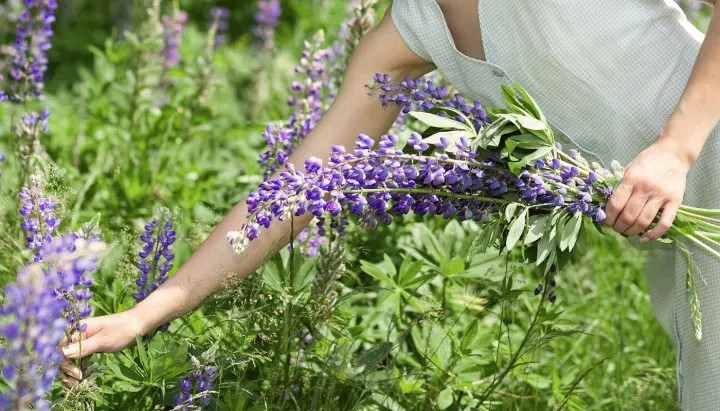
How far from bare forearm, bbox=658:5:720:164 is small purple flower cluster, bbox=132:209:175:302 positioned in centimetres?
101

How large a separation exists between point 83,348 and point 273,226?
1.55 feet

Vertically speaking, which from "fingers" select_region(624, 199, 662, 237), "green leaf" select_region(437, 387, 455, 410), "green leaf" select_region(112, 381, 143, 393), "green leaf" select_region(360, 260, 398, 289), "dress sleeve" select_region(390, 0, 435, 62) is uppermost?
"dress sleeve" select_region(390, 0, 435, 62)

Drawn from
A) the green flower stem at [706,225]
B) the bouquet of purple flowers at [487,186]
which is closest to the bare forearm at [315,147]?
the bouquet of purple flowers at [487,186]

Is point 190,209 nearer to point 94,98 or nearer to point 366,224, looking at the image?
point 94,98

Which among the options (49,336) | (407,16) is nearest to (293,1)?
(407,16)

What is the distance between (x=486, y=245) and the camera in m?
1.84

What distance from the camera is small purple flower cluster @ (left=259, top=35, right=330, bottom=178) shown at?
8.11 ft

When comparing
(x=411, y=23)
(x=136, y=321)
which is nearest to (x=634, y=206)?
(x=411, y=23)

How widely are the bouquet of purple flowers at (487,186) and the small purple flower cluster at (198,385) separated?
0.24 metres

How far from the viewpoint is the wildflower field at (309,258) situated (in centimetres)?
178

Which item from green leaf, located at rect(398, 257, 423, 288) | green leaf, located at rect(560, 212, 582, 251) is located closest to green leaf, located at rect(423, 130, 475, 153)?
green leaf, located at rect(560, 212, 582, 251)

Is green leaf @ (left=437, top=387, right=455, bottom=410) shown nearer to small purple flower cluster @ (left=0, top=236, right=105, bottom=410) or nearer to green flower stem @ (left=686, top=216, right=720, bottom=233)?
green flower stem @ (left=686, top=216, right=720, bottom=233)

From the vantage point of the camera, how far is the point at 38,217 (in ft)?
6.12

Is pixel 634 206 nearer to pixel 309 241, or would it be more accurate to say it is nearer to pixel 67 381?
pixel 309 241
